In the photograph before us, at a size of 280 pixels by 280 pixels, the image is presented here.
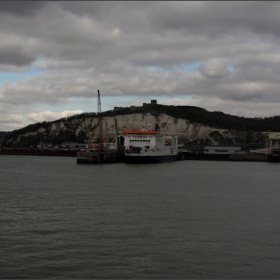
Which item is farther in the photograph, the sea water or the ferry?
the ferry

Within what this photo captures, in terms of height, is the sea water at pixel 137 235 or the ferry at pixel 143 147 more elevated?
the ferry at pixel 143 147

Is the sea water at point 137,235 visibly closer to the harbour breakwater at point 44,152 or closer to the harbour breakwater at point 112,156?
the harbour breakwater at point 112,156

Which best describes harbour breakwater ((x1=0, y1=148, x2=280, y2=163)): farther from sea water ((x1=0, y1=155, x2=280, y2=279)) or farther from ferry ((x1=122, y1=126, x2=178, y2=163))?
sea water ((x1=0, y1=155, x2=280, y2=279))

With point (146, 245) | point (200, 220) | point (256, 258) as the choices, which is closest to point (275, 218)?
point (200, 220)

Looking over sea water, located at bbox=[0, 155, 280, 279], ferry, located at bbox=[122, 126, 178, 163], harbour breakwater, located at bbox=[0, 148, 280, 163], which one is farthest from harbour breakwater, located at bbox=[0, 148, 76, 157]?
sea water, located at bbox=[0, 155, 280, 279]

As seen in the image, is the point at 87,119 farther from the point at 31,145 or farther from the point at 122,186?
the point at 122,186

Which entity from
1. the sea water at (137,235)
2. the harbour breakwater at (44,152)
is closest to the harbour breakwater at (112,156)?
the harbour breakwater at (44,152)

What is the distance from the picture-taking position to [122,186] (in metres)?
30.6

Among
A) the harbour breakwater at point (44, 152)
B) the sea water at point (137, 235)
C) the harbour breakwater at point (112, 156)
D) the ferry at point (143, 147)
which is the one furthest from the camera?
the harbour breakwater at point (44, 152)

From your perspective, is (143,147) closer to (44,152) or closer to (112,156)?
(112,156)

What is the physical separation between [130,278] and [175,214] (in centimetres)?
823

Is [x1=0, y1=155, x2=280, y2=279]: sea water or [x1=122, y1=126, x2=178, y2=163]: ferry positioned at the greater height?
[x1=122, y1=126, x2=178, y2=163]: ferry

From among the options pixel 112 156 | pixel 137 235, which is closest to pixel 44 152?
pixel 112 156

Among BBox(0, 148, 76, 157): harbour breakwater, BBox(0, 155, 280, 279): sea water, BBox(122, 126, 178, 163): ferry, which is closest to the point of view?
BBox(0, 155, 280, 279): sea water
